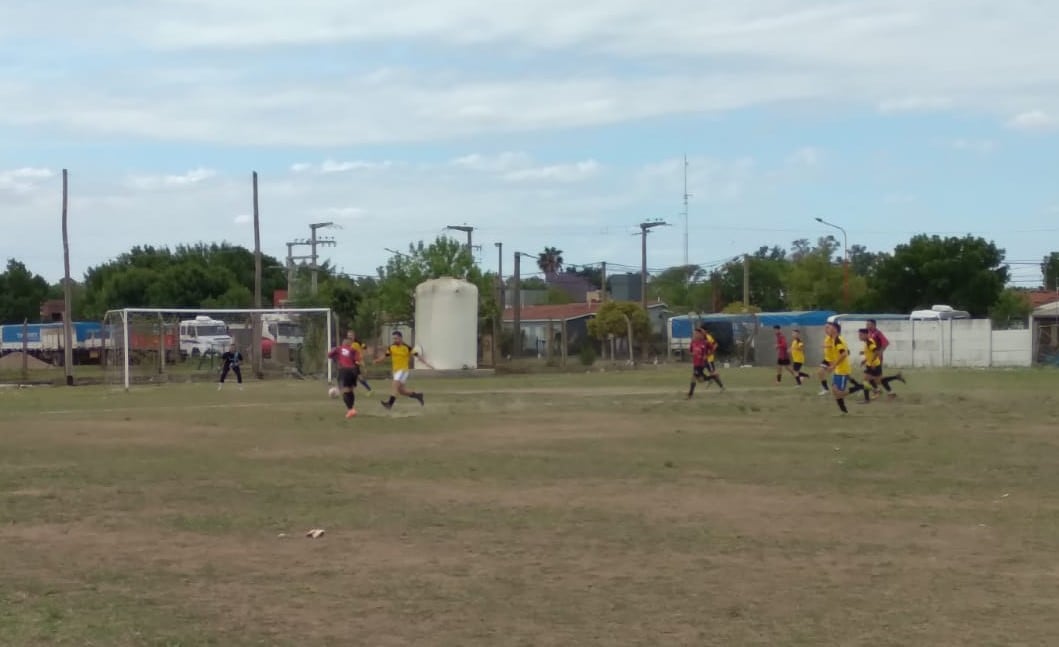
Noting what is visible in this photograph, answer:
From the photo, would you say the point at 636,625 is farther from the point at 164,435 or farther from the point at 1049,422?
the point at 1049,422

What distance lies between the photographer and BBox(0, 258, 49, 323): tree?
4419 inches

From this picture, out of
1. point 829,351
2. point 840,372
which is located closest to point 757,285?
point 829,351

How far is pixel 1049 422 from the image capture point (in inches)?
910

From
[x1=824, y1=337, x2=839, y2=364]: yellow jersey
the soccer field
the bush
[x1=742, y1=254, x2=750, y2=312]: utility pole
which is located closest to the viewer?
the soccer field

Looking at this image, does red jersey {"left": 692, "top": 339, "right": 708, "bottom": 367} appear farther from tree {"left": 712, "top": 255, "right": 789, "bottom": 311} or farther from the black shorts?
tree {"left": 712, "top": 255, "right": 789, "bottom": 311}

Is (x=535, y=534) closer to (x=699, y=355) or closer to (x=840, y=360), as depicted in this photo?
(x=840, y=360)

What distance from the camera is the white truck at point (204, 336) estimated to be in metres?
57.1

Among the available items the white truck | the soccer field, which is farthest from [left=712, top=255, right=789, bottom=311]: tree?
the soccer field

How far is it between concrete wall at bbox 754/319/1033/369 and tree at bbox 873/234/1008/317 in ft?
88.7

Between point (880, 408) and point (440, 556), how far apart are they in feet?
59.1

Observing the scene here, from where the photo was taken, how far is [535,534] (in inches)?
451

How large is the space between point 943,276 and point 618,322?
21.4m

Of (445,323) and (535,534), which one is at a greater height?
(445,323)

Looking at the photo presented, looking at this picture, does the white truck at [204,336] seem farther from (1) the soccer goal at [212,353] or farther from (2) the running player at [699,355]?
(2) the running player at [699,355]
